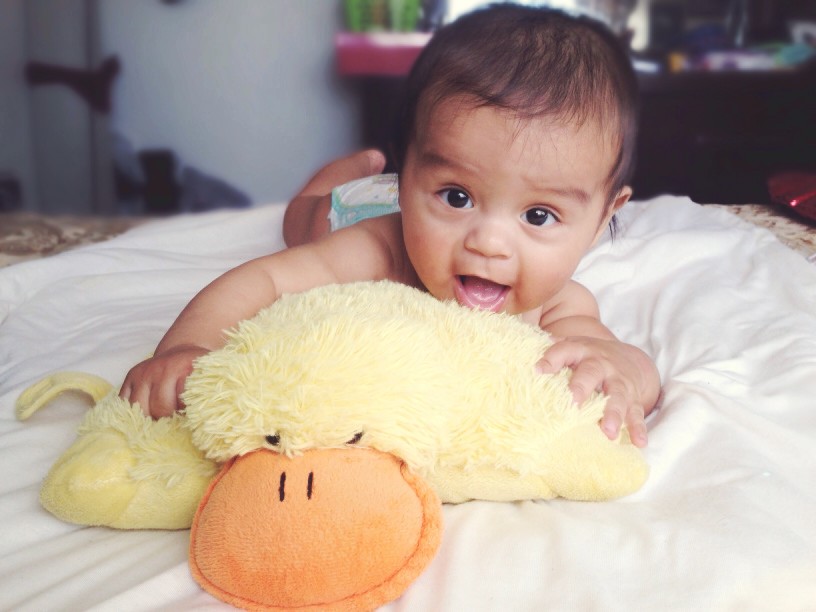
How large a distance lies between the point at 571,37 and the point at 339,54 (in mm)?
2428

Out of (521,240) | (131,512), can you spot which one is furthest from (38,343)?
(521,240)

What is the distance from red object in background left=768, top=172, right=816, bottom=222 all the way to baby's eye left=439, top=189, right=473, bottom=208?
0.95 metres

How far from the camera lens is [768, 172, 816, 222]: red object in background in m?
1.45

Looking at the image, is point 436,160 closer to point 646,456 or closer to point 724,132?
point 646,456

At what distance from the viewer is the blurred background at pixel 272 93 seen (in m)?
3.02

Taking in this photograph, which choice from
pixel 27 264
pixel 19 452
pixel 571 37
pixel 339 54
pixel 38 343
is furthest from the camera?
pixel 339 54

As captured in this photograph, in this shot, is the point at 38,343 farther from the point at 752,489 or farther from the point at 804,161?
the point at 804,161

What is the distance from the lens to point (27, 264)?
1.17 meters

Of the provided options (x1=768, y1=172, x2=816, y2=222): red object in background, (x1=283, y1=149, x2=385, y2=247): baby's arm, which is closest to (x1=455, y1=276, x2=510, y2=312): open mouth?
(x1=283, y1=149, x2=385, y2=247): baby's arm

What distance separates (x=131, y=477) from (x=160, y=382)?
0.11m

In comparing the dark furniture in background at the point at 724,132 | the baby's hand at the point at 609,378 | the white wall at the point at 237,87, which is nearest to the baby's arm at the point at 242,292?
the baby's hand at the point at 609,378

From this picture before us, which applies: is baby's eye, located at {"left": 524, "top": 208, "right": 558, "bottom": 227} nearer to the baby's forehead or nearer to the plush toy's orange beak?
the baby's forehead

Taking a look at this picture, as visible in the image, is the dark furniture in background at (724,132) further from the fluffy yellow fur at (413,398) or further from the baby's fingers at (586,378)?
the fluffy yellow fur at (413,398)

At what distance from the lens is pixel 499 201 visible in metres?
0.79
